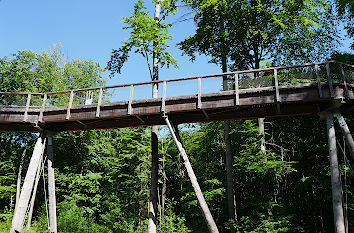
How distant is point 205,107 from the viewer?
29.9ft

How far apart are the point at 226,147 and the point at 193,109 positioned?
18.8ft

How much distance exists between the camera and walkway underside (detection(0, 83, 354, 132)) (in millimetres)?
8461

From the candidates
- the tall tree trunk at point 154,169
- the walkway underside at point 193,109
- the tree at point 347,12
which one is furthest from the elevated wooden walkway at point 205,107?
the tree at point 347,12

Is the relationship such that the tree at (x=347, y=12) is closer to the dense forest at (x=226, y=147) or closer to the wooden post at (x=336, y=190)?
the dense forest at (x=226, y=147)

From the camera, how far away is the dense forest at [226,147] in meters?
13.1

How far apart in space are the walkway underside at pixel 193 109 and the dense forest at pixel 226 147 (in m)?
1.25

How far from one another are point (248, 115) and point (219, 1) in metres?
8.34

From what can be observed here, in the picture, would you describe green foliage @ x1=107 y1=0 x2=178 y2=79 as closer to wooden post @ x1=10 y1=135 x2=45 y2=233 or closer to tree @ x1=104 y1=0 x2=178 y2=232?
tree @ x1=104 y1=0 x2=178 y2=232

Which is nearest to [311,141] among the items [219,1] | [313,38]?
[313,38]

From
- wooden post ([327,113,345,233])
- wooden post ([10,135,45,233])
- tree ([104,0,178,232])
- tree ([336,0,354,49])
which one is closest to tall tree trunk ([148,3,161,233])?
tree ([104,0,178,232])

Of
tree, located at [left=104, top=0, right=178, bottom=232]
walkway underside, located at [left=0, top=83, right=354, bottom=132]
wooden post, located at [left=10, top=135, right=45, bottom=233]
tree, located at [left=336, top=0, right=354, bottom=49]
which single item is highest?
tree, located at [left=336, top=0, right=354, bottom=49]

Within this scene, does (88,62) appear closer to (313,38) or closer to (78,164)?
(78,164)

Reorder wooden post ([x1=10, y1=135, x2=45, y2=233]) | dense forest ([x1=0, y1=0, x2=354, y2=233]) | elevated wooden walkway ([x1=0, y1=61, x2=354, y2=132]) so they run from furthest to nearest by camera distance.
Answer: dense forest ([x1=0, y1=0, x2=354, y2=233])
wooden post ([x1=10, y1=135, x2=45, y2=233])
elevated wooden walkway ([x1=0, y1=61, x2=354, y2=132])

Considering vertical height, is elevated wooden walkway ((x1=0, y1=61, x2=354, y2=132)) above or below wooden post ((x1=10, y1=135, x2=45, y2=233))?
above
